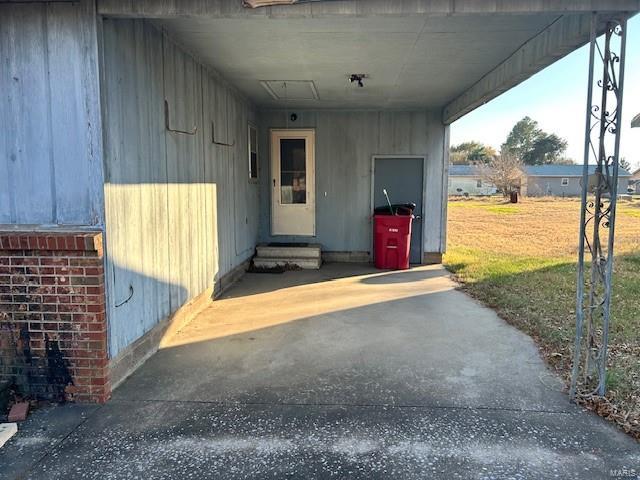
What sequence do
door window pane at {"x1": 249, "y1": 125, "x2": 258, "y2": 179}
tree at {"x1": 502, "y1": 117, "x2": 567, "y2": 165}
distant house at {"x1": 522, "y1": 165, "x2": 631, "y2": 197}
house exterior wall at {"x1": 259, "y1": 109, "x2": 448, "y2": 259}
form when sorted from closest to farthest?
door window pane at {"x1": 249, "y1": 125, "x2": 258, "y2": 179}
house exterior wall at {"x1": 259, "y1": 109, "x2": 448, "y2": 259}
distant house at {"x1": 522, "y1": 165, "x2": 631, "y2": 197}
tree at {"x1": 502, "y1": 117, "x2": 567, "y2": 165}

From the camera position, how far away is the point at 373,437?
109 inches

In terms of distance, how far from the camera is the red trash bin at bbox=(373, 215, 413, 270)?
8.27m

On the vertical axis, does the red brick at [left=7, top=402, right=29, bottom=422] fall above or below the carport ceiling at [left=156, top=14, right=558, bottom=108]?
below

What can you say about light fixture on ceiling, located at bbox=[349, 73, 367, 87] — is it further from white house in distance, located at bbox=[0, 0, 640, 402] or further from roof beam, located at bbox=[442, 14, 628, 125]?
roof beam, located at bbox=[442, 14, 628, 125]

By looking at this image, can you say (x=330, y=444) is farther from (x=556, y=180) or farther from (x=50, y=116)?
(x=556, y=180)

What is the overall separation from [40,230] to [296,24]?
2729 mm

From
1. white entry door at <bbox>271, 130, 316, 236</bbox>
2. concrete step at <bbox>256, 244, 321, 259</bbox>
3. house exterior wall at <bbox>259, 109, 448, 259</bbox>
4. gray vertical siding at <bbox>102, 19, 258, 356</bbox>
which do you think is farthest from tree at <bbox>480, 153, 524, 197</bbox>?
gray vertical siding at <bbox>102, 19, 258, 356</bbox>

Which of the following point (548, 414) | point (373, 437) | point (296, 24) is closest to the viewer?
point (373, 437)

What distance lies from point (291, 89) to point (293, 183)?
7.81ft

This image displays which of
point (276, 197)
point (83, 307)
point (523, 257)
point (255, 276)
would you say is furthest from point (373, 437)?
point (523, 257)

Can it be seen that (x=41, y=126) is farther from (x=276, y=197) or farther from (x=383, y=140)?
(x=383, y=140)

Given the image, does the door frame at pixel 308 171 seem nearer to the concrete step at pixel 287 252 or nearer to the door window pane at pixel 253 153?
the door window pane at pixel 253 153

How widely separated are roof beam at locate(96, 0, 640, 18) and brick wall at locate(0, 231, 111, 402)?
5.19 feet

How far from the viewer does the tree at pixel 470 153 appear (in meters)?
53.7
